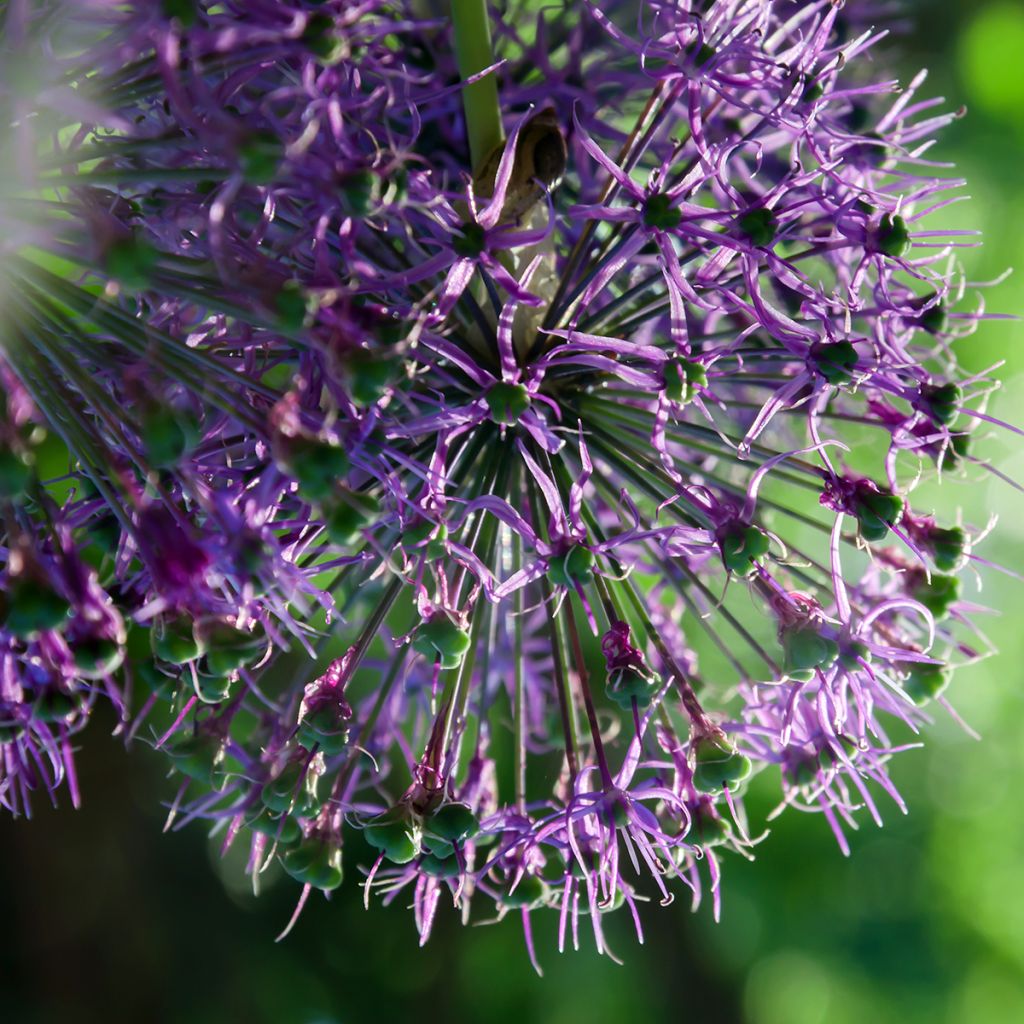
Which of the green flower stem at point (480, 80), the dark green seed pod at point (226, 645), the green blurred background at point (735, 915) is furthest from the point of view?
the green blurred background at point (735, 915)

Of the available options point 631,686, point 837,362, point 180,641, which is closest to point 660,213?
point 837,362

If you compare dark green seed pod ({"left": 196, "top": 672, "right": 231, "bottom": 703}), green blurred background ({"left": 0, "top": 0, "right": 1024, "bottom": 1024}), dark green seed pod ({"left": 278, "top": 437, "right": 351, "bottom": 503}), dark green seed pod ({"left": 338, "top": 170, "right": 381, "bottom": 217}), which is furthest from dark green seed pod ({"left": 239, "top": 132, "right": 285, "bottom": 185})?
green blurred background ({"left": 0, "top": 0, "right": 1024, "bottom": 1024})

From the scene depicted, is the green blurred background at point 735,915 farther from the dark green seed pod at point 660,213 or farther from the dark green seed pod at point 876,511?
the dark green seed pod at point 660,213

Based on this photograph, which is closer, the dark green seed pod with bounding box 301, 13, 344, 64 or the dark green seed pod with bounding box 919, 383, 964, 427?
the dark green seed pod with bounding box 301, 13, 344, 64

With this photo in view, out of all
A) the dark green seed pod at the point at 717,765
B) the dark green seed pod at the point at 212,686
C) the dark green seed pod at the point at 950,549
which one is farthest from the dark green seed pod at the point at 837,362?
the dark green seed pod at the point at 212,686

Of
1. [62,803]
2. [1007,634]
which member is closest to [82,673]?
[62,803]

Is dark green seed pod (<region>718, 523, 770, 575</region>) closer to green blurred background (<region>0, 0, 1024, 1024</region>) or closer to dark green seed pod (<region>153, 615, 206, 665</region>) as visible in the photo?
dark green seed pod (<region>153, 615, 206, 665</region>)
